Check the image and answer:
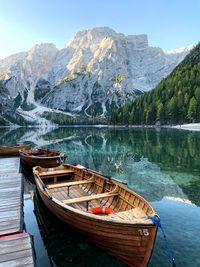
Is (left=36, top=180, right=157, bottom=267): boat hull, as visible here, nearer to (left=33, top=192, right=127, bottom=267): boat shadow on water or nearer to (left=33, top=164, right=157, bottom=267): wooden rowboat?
(left=33, top=164, right=157, bottom=267): wooden rowboat

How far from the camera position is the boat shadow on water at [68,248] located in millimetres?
10945

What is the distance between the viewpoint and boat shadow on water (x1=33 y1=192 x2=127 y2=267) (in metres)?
10.9

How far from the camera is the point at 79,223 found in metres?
11.7

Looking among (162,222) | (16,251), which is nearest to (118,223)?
(16,251)

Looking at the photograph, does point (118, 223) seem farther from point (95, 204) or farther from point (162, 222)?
point (162, 222)

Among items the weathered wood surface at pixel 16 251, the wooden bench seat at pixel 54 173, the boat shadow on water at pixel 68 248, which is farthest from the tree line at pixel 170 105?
the weathered wood surface at pixel 16 251

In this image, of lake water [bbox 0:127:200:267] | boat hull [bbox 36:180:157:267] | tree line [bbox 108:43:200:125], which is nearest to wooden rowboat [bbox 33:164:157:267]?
boat hull [bbox 36:180:157:267]

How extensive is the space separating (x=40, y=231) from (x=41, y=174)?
6151mm

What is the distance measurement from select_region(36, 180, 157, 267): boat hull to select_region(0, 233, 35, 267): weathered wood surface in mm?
2601

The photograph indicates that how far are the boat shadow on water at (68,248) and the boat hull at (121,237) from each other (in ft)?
1.40

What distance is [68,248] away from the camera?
12.2 meters

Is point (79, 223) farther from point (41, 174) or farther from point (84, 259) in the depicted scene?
point (41, 174)

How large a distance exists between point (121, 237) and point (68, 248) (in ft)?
11.4

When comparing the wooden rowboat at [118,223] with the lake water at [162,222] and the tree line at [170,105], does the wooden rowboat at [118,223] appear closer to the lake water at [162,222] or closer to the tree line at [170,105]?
the lake water at [162,222]
